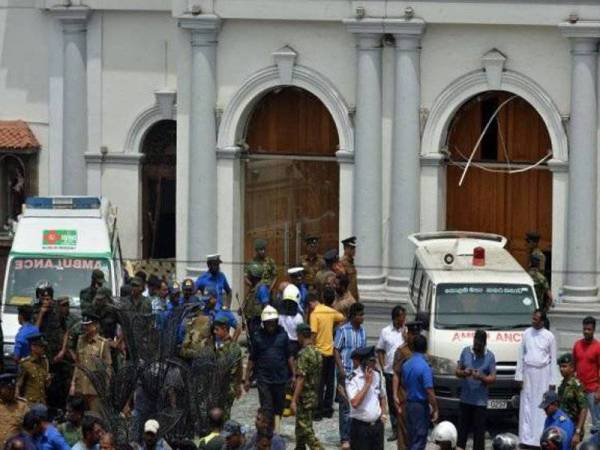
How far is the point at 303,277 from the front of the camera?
3338cm

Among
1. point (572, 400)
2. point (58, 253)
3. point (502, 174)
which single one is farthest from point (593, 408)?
point (502, 174)

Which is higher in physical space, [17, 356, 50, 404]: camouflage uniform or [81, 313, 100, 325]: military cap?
[81, 313, 100, 325]: military cap

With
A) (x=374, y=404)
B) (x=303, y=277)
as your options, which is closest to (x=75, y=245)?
(x=303, y=277)

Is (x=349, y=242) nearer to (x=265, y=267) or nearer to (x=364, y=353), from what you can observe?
(x=265, y=267)

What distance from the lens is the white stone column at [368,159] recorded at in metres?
35.9

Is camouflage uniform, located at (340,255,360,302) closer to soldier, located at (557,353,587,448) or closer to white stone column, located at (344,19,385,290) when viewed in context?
white stone column, located at (344,19,385,290)

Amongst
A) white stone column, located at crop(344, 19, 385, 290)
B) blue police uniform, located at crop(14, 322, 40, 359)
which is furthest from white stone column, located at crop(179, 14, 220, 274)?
blue police uniform, located at crop(14, 322, 40, 359)

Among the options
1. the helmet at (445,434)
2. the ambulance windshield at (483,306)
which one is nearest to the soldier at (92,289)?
the ambulance windshield at (483,306)

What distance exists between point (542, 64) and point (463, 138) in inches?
71.0

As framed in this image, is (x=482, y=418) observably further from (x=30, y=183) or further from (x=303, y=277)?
(x=30, y=183)

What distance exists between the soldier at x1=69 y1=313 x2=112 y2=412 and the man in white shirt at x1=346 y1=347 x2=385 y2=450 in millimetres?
3233

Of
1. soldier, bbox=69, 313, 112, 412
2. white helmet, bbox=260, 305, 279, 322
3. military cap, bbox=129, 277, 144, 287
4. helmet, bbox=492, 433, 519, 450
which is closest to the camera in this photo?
helmet, bbox=492, 433, 519, 450

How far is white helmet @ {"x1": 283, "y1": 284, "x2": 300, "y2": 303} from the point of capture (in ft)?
102

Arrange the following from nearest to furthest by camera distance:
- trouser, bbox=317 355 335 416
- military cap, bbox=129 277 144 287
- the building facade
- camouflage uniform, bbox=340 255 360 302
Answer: trouser, bbox=317 355 335 416 < military cap, bbox=129 277 144 287 < camouflage uniform, bbox=340 255 360 302 < the building facade
